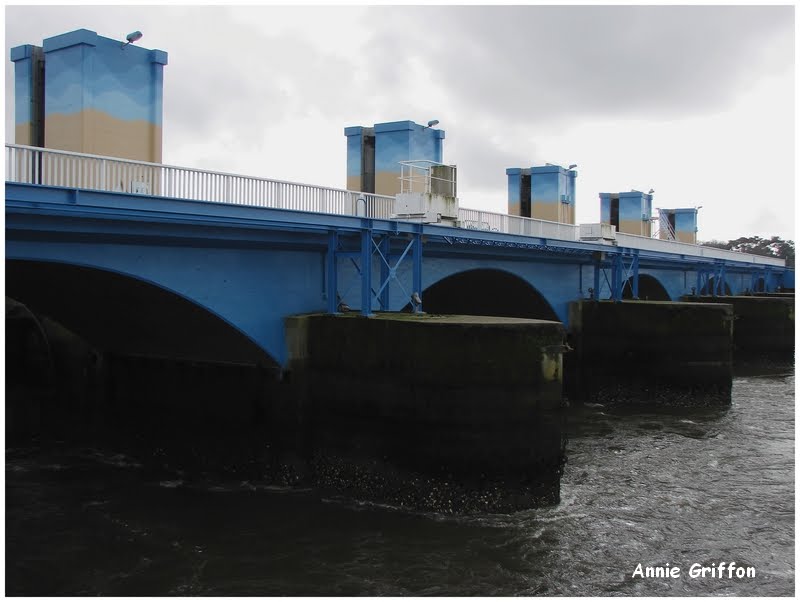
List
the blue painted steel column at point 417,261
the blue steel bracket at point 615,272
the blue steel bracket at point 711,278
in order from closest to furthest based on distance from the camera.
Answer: the blue painted steel column at point 417,261 < the blue steel bracket at point 615,272 < the blue steel bracket at point 711,278

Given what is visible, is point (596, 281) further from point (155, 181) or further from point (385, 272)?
point (155, 181)

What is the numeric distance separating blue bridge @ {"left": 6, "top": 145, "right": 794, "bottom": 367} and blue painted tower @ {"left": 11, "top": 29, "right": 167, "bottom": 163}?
48.9 inches

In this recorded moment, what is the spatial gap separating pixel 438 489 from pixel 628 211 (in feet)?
140

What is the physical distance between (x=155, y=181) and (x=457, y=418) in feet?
22.0

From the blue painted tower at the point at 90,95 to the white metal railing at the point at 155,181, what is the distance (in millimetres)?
2094

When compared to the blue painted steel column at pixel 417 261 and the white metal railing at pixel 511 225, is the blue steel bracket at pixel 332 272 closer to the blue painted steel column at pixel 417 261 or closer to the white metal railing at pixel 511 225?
the blue painted steel column at pixel 417 261

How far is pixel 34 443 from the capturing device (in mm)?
18734

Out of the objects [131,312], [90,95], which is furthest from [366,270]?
[90,95]

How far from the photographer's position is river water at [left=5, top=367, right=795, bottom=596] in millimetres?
11062

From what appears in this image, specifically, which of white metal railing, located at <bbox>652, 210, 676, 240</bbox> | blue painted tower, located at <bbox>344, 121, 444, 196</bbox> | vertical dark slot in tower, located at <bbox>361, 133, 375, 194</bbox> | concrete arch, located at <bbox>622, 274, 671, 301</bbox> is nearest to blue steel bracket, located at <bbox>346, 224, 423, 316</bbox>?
blue painted tower, located at <bbox>344, 121, 444, 196</bbox>

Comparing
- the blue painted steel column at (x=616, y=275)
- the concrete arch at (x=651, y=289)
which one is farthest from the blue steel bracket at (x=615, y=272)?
the concrete arch at (x=651, y=289)

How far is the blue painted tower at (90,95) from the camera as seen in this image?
17.7m

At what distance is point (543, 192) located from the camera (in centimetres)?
4066

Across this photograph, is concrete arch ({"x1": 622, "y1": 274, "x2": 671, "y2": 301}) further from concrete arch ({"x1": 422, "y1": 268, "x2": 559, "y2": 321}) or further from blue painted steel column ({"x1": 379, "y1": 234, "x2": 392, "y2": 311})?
blue painted steel column ({"x1": 379, "y1": 234, "x2": 392, "y2": 311})
